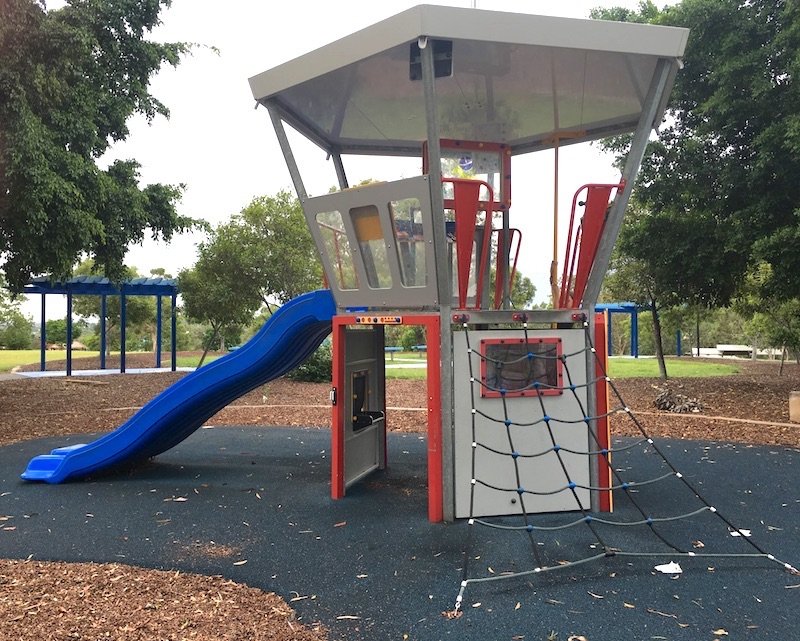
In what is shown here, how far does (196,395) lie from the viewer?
7383 millimetres

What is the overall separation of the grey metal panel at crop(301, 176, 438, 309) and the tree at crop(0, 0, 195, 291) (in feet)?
20.6

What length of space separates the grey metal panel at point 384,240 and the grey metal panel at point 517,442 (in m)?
0.60

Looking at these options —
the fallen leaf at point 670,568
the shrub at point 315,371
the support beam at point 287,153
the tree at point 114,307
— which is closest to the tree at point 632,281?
the shrub at point 315,371

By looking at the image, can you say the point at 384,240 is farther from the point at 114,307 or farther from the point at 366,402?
the point at 114,307

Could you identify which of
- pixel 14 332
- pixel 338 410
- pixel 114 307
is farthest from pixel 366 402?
pixel 14 332

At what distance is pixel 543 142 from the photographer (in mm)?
8062

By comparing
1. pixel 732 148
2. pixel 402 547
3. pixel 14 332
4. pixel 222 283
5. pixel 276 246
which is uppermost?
pixel 732 148

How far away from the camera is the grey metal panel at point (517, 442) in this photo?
5.75 metres

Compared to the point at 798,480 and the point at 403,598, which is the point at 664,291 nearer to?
the point at 798,480

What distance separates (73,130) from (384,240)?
27.1ft

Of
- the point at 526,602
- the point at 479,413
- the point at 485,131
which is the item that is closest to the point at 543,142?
the point at 485,131

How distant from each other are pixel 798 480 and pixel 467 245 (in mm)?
5224

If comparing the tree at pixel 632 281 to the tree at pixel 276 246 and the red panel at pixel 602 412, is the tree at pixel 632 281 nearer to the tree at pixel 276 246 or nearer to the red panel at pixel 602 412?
the tree at pixel 276 246

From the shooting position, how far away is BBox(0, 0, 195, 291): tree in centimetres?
1003
